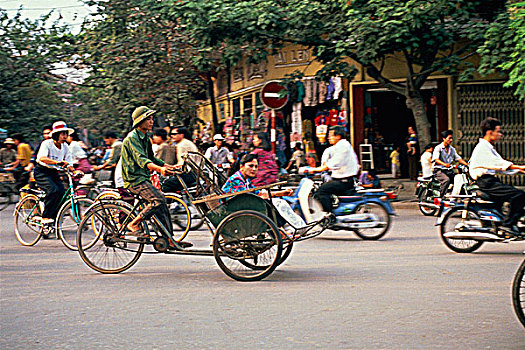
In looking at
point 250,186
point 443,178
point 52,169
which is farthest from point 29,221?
point 443,178

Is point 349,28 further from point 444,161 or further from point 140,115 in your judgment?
point 140,115

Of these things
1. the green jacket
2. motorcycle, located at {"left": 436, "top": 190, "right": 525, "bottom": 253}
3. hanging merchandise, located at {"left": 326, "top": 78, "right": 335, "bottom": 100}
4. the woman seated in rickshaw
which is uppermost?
hanging merchandise, located at {"left": 326, "top": 78, "right": 335, "bottom": 100}

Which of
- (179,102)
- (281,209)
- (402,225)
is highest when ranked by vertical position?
(179,102)

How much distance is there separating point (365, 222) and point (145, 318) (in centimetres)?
560

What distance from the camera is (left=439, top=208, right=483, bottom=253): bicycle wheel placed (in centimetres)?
923

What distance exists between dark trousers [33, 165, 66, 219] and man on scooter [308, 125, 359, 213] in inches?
150

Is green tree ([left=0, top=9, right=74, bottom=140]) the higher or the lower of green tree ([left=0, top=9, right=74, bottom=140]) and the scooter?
the higher

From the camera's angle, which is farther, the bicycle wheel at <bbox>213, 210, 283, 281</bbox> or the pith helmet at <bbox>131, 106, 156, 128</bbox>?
the pith helmet at <bbox>131, 106, 156, 128</bbox>

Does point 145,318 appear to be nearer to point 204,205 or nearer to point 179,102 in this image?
point 204,205

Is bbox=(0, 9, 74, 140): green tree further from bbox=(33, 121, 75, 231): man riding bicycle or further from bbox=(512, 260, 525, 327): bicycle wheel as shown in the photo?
bbox=(512, 260, 525, 327): bicycle wheel

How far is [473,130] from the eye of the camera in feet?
64.9

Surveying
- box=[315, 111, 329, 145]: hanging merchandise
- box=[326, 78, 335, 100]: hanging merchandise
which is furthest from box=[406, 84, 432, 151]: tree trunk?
box=[315, 111, 329, 145]: hanging merchandise

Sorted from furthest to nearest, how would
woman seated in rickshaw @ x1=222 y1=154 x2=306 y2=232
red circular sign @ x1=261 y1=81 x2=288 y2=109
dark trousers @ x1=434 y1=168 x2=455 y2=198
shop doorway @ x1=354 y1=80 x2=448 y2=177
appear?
shop doorway @ x1=354 y1=80 x2=448 y2=177 < red circular sign @ x1=261 y1=81 x2=288 y2=109 < dark trousers @ x1=434 y1=168 x2=455 y2=198 < woman seated in rickshaw @ x1=222 y1=154 x2=306 y2=232

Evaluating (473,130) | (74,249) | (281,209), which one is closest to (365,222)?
(281,209)
